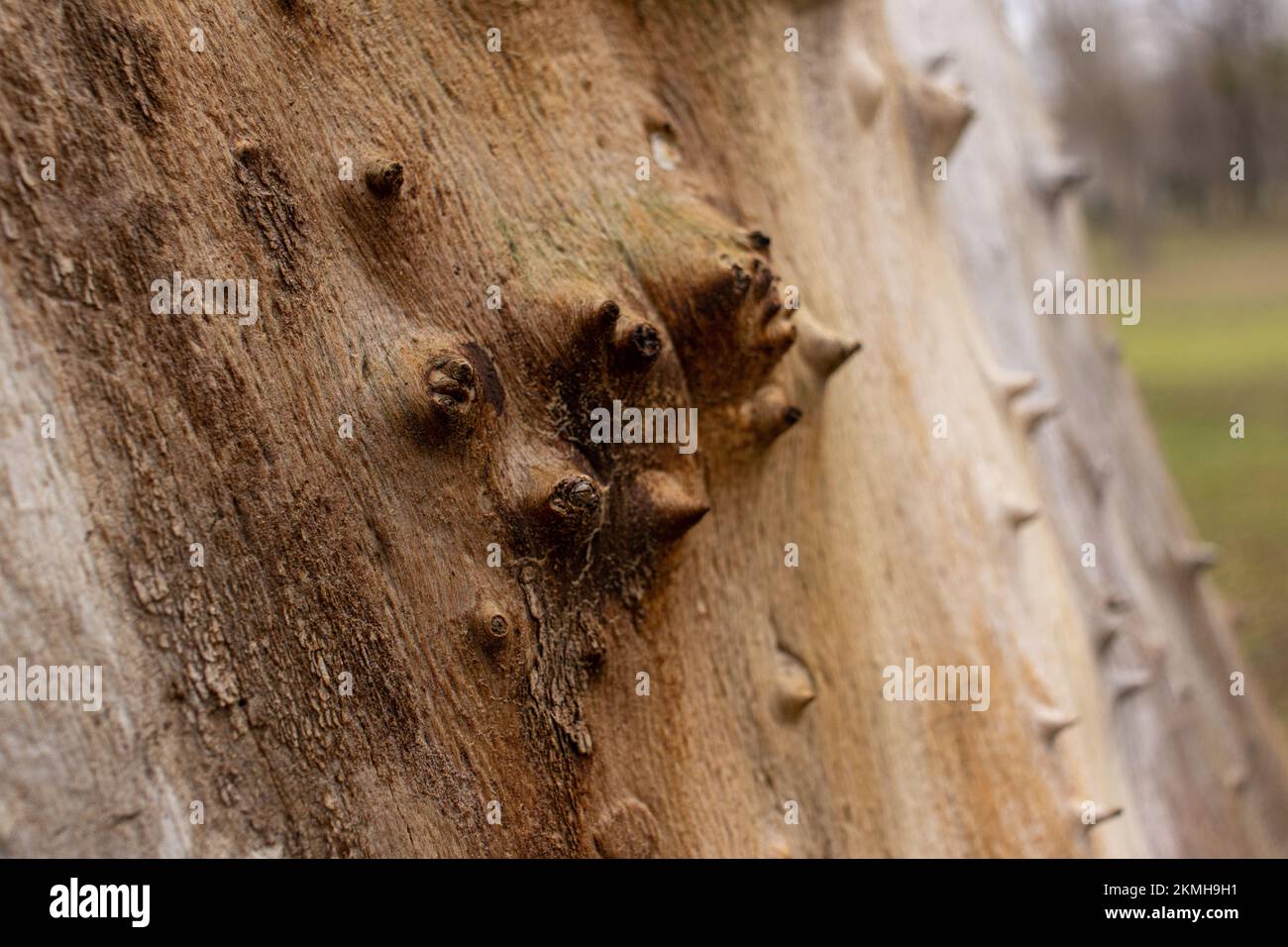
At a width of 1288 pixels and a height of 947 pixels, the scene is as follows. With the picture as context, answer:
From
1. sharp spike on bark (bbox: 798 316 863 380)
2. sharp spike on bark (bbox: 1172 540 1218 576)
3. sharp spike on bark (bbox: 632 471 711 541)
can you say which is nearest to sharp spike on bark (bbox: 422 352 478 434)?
sharp spike on bark (bbox: 632 471 711 541)

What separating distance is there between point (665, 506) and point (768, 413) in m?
A: 0.19

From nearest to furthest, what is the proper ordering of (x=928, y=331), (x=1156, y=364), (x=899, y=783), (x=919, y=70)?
(x=899, y=783) < (x=928, y=331) < (x=919, y=70) < (x=1156, y=364)

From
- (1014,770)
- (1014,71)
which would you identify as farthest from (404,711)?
(1014,71)

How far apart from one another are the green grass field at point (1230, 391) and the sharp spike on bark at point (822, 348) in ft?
5.67

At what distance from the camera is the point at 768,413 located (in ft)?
4.19

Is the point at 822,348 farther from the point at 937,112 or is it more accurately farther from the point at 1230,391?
the point at 1230,391

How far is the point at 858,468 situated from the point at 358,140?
779mm

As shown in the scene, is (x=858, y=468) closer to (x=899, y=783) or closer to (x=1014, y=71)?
(x=899, y=783)

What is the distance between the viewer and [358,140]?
1.13 metres

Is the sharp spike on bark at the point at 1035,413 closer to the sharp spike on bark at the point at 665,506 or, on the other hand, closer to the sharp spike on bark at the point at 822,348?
the sharp spike on bark at the point at 822,348

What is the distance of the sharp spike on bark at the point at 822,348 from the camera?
4.34ft

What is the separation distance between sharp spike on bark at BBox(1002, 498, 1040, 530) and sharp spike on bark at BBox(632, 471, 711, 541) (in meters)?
0.60

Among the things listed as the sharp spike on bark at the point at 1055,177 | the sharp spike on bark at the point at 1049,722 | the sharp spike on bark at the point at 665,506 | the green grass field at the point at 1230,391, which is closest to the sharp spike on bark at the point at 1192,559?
the green grass field at the point at 1230,391

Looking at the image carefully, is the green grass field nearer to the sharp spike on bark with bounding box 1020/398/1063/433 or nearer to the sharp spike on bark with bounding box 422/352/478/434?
the sharp spike on bark with bounding box 1020/398/1063/433
